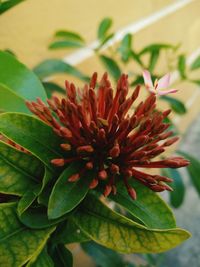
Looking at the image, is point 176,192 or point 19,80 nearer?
point 19,80

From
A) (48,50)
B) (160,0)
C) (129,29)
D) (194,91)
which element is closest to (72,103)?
(48,50)

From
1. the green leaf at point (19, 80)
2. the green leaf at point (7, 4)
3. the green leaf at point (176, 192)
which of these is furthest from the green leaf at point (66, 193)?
the green leaf at point (176, 192)

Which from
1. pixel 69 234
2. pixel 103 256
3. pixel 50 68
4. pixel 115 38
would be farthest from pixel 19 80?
pixel 115 38

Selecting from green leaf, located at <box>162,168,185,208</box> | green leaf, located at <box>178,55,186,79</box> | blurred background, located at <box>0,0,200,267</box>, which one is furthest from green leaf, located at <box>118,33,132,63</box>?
green leaf, located at <box>162,168,185,208</box>

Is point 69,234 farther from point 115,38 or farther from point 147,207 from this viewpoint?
point 115,38

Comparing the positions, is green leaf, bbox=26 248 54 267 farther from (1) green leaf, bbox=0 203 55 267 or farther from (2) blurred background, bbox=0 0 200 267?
(2) blurred background, bbox=0 0 200 267

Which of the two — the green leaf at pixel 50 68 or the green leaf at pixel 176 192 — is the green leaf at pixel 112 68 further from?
the green leaf at pixel 176 192

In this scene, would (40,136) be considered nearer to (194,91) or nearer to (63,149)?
(63,149)

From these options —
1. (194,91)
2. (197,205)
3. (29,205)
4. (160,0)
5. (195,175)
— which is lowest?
(197,205)
